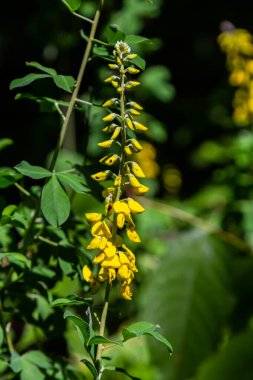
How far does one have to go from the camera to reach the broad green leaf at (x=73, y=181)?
4.62 ft

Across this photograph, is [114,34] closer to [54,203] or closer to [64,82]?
[64,82]

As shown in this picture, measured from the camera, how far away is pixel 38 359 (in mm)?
1569

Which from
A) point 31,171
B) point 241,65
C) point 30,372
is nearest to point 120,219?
point 31,171

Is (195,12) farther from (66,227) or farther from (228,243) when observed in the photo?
(66,227)

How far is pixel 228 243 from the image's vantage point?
3.01 m

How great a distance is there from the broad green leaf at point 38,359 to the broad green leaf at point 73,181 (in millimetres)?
411

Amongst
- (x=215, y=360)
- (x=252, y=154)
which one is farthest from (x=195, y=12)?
(x=215, y=360)

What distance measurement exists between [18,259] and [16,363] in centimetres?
23

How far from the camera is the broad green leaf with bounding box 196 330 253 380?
8.67 feet

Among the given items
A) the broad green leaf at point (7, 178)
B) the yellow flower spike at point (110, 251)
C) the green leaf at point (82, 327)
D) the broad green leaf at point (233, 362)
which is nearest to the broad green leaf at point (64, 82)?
the broad green leaf at point (7, 178)

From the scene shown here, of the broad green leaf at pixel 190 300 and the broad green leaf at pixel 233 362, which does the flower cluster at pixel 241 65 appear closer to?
the broad green leaf at pixel 190 300

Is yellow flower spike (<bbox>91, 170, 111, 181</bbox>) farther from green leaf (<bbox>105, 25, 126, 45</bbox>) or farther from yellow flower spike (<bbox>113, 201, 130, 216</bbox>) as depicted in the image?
green leaf (<bbox>105, 25, 126, 45</bbox>)

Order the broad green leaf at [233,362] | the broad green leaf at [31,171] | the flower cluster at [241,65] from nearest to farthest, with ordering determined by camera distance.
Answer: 1. the broad green leaf at [31,171]
2. the broad green leaf at [233,362]
3. the flower cluster at [241,65]

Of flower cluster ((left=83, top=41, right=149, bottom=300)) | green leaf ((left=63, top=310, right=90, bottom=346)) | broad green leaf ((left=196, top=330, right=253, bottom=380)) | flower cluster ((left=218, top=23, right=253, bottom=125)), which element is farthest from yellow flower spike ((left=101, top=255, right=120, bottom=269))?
flower cluster ((left=218, top=23, right=253, bottom=125))
